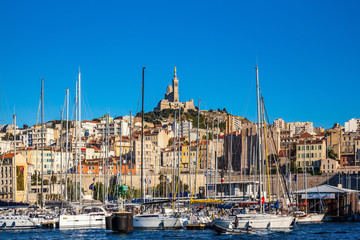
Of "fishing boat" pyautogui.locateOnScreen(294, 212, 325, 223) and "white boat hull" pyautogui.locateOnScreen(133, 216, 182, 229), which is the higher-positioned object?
"white boat hull" pyautogui.locateOnScreen(133, 216, 182, 229)

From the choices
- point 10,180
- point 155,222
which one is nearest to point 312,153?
point 10,180

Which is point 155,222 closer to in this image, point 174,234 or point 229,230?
point 174,234

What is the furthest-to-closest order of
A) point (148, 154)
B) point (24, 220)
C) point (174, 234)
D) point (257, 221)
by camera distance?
point (148, 154) < point (24, 220) < point (174, 234) < point (257, 221)

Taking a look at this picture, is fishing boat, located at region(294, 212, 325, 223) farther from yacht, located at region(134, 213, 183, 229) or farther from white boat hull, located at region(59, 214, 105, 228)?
white boat hull, located at region(59, 214, 105, 228)

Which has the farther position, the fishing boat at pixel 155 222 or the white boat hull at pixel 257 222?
the fishing boat at pixel 155 222

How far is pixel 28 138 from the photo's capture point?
15912 centimetres

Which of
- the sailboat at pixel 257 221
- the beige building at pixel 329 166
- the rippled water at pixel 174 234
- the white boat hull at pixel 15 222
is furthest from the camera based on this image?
the beige building at pixel 329 166

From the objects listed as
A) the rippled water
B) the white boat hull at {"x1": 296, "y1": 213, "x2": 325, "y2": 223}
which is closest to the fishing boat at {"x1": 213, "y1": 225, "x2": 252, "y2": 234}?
the rippled water

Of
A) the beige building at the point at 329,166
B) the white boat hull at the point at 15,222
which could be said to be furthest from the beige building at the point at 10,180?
the beige building at the point at 329,166

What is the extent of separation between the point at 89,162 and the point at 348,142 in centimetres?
5288

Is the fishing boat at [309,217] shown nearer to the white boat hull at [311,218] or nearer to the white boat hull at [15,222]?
the white boat hull at [311,218]

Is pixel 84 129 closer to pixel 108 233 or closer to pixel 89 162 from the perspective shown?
pixel 89 162

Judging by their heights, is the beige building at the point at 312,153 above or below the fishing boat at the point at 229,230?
above

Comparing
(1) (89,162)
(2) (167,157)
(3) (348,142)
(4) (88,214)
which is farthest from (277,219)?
(3) (348,142)
